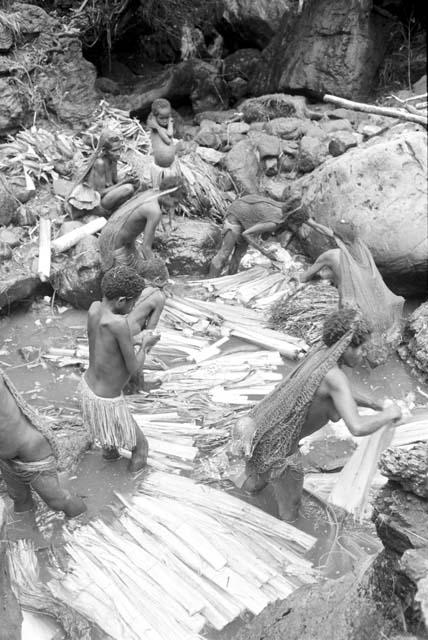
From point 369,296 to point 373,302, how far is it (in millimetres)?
73

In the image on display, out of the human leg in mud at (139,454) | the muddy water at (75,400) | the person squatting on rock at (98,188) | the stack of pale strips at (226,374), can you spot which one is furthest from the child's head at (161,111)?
the human leg in mud at (139,454)

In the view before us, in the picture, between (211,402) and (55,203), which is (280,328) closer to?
(211,402)

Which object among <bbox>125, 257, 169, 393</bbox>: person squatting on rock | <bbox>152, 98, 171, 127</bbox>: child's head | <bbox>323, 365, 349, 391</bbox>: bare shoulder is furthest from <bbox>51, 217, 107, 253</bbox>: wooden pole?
<bbox>323, 365, 349, 391</bbox>: bare shoulder

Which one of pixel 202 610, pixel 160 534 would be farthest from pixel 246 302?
pixel 202 610

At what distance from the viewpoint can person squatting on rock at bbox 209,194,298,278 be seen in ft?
26.8

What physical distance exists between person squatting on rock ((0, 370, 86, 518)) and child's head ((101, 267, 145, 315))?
87 cm

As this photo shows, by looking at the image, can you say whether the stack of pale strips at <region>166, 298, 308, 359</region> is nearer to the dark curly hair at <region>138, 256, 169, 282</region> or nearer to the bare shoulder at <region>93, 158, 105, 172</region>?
the dark curly hair at <region>138, 256, 169, 282</region>

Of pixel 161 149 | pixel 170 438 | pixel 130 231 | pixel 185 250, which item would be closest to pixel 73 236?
pixel 130 231

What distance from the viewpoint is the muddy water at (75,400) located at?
14.9ft

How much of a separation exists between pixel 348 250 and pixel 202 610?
14.4 feet

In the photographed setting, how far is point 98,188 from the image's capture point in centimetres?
852

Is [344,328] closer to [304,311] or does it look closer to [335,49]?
[304,311]

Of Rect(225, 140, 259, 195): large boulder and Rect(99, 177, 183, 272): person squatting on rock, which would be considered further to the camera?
Rect(225, 140, 259, 195): large boulder

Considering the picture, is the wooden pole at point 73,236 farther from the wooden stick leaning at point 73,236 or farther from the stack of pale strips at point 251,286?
the stack of pale strips at point 251,286
